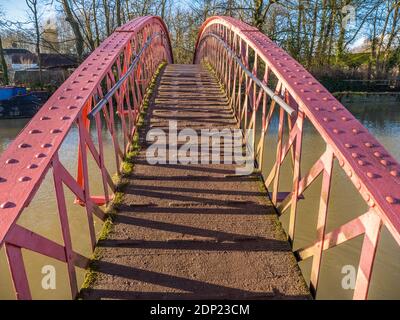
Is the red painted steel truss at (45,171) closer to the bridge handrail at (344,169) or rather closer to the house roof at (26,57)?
the bridge handrail at (344,169)

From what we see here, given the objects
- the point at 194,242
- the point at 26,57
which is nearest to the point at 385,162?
the point at 194,242

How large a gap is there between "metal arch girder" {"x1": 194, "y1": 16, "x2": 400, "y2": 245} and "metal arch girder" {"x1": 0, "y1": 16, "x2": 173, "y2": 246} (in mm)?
1738

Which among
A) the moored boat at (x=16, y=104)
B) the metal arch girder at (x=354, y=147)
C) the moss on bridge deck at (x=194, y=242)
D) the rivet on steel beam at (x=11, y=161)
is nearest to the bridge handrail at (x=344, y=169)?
the metal arch girder at (x=354, y=147)

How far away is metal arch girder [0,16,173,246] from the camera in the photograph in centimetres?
181

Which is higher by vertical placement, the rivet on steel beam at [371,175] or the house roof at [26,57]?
the house roof at [26,57]

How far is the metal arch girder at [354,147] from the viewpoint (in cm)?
180

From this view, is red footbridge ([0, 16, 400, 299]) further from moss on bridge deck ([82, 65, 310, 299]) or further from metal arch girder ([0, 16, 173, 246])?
moss on bridge deck ([82, 65, 310, 299])

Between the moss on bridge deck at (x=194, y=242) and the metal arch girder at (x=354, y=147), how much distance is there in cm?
98

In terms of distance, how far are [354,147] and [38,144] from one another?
201 cm

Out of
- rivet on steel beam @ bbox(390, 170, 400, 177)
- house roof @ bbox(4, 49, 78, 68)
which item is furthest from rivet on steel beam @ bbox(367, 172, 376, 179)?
house roof @ bbox(4, 49, 78, 68)

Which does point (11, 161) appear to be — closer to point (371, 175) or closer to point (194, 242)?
point (194, 242)

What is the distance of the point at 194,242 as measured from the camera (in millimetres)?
2975

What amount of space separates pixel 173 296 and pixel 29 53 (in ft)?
113
